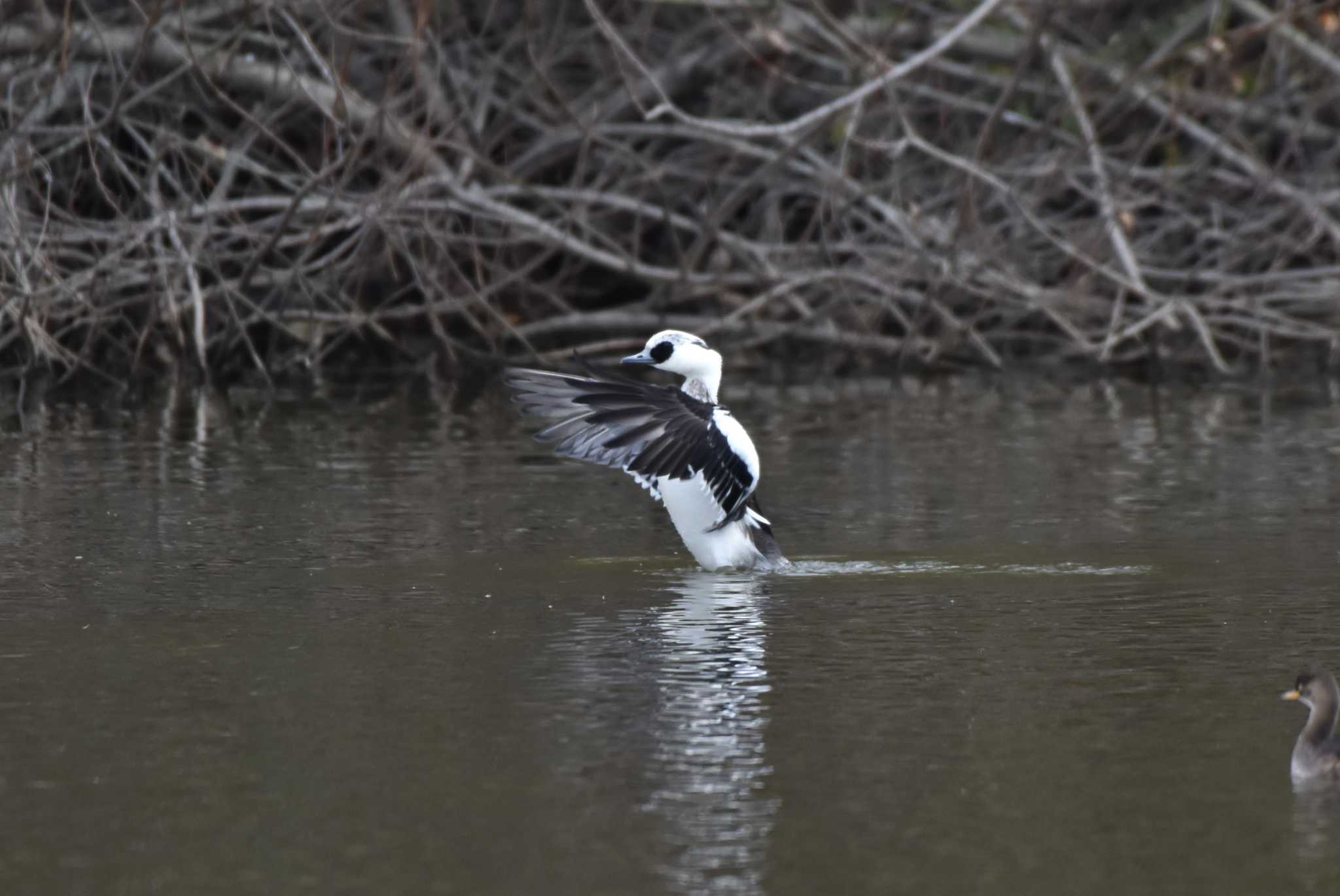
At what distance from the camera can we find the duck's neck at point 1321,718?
555cm

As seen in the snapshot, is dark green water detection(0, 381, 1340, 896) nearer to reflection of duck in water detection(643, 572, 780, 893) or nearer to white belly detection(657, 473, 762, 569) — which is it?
reflection of duck in water detection(643, 572, 780, 893)

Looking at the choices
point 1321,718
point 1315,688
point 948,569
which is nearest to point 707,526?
point 948,569

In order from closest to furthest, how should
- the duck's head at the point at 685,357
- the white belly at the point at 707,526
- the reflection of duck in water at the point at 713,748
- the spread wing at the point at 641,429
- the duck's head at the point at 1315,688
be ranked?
the reflection of duck in water at the point at 713,748 → the duck's head at the point at 1315,688 → the spread wing at the point at 641,429 → the white belly at the point at 707,526 → the duck's head at the point at 685,357

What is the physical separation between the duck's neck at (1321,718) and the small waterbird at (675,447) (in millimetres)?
3558

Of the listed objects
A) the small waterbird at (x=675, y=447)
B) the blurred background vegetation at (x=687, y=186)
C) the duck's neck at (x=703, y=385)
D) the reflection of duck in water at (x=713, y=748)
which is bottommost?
the reflection of duck in water at (x=713, y=748)

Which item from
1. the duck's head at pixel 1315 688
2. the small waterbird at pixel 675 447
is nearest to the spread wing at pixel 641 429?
the small waterbird at pixel 675 447

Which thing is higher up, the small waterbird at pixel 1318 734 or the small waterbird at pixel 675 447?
the small waterbird at pixel 675 447

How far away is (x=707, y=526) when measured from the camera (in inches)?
368

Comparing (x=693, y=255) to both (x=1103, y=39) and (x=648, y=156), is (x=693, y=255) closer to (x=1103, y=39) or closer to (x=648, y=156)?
(x=648, y=156)

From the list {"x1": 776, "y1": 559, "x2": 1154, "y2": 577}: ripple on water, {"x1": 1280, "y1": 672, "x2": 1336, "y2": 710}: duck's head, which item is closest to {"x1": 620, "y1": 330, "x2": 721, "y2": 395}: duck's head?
{"x1": 776, "y1": 559, "x2": 1154, "y2": 577}: ripple on water

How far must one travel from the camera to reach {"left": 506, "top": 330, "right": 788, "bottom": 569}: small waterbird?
8.86 metres

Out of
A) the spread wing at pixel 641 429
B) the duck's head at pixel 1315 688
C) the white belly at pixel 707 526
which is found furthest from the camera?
the white belly at pixel 707 526

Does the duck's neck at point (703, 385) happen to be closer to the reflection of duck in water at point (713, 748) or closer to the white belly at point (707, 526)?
the white belly at point (707, 526)

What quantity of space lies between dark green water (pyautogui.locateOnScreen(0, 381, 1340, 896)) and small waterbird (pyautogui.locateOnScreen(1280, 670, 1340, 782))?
10cm
